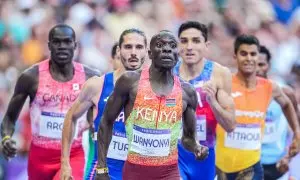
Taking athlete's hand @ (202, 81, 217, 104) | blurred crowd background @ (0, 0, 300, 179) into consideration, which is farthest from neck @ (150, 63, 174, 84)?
blurred crowd background @ (0, 0, 300, 179)

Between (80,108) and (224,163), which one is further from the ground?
(80,108)

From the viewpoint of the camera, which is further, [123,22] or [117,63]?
[123,22]

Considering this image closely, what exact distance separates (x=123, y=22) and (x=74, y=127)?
8.58 m

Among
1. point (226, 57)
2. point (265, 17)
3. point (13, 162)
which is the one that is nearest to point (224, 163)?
point (13, 162)

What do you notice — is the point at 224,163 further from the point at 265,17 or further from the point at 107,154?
the point at 265,17

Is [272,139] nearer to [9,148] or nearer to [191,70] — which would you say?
[191,70]

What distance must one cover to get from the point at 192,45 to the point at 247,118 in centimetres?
135

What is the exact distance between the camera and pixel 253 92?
1412cm

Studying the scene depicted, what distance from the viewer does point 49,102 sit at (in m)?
12.9

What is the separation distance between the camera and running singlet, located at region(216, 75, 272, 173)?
1384 cm

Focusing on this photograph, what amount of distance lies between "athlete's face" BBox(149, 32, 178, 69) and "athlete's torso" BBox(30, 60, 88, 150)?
2.25 meters

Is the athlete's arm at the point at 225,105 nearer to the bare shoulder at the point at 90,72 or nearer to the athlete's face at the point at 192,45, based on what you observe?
the athlete's face at the point at 192,45

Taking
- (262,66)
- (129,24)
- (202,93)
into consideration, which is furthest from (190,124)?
(129,24)

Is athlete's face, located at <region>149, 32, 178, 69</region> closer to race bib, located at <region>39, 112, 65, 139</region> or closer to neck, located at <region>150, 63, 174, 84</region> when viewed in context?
neck, located at <region>150, 63, 174, 84</region>
